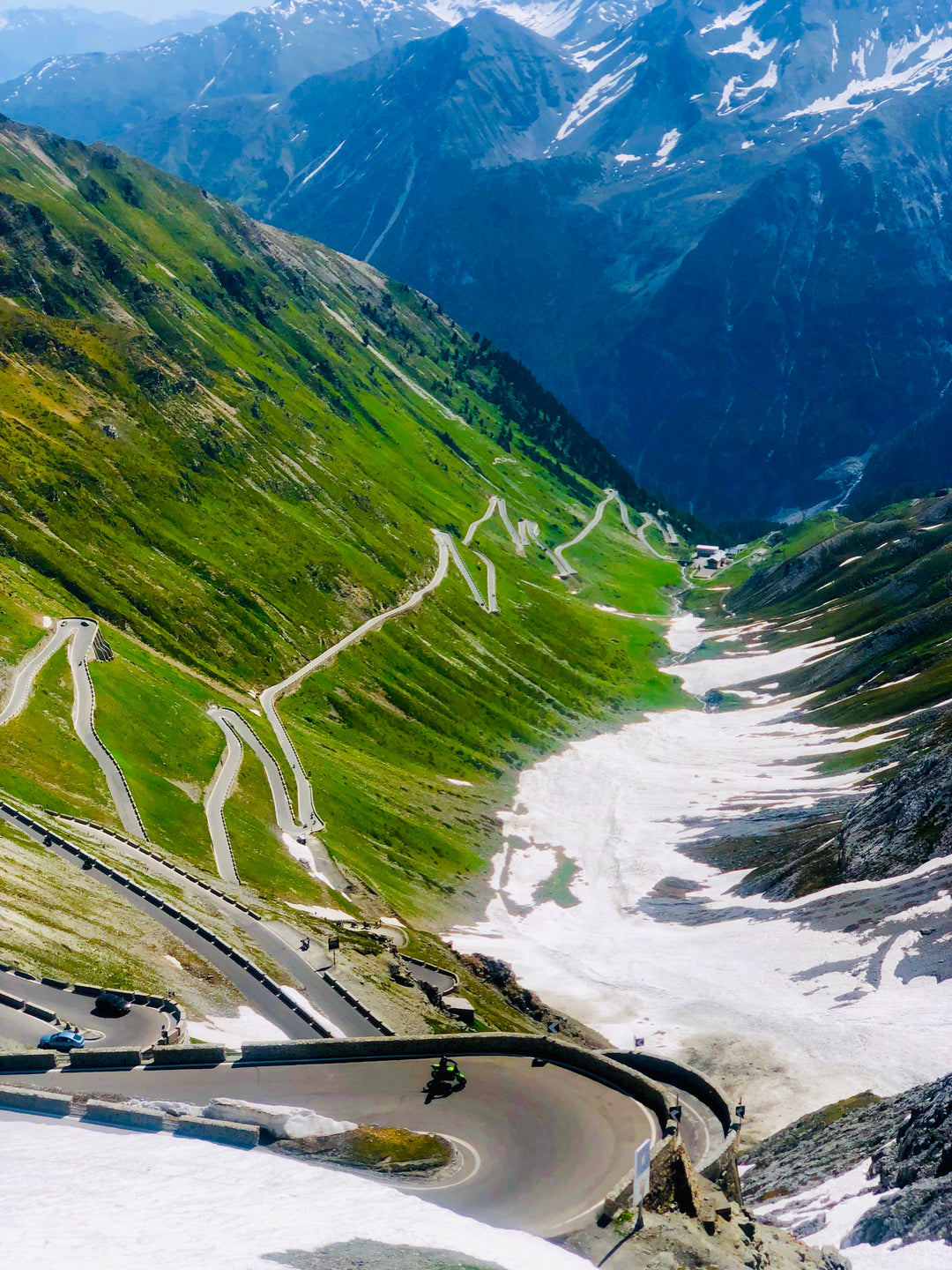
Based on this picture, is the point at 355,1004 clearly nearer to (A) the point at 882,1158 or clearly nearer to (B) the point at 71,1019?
(B) the point at 71,1019

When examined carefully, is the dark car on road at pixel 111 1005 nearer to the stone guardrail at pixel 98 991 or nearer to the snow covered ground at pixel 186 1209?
the stone guardrail at pixel 98 991

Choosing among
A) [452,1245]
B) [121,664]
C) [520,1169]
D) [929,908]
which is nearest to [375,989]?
[520,1169]

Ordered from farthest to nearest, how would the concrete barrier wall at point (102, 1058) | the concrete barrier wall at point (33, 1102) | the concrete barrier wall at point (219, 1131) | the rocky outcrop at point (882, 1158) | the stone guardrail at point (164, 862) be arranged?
the stone guardrail at point (164, 862), the concrete barrier wall at point (102, 1058), the rocky outcrop at point (882, 1158), the concrete barrier wall at point (33, 1102), the concrete barrier wall at point (219, 1131)

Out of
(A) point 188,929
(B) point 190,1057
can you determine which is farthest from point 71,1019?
(A) point 188,929

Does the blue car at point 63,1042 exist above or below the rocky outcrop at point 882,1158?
above

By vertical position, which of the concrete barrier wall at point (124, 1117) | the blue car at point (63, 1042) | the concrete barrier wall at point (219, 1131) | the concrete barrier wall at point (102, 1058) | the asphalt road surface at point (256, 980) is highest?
the asphalt road surface at point (256, 980)

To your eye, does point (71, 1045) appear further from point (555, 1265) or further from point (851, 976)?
point (851, 976)

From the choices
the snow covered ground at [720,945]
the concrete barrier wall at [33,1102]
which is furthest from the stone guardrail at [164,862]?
the concrete barrier wall at [33,1102]

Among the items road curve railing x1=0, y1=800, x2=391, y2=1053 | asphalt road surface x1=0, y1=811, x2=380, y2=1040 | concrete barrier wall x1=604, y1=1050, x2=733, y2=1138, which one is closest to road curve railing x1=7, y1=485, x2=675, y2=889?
road curve railing x1=0, y1=800, x2=391, y2=1053
